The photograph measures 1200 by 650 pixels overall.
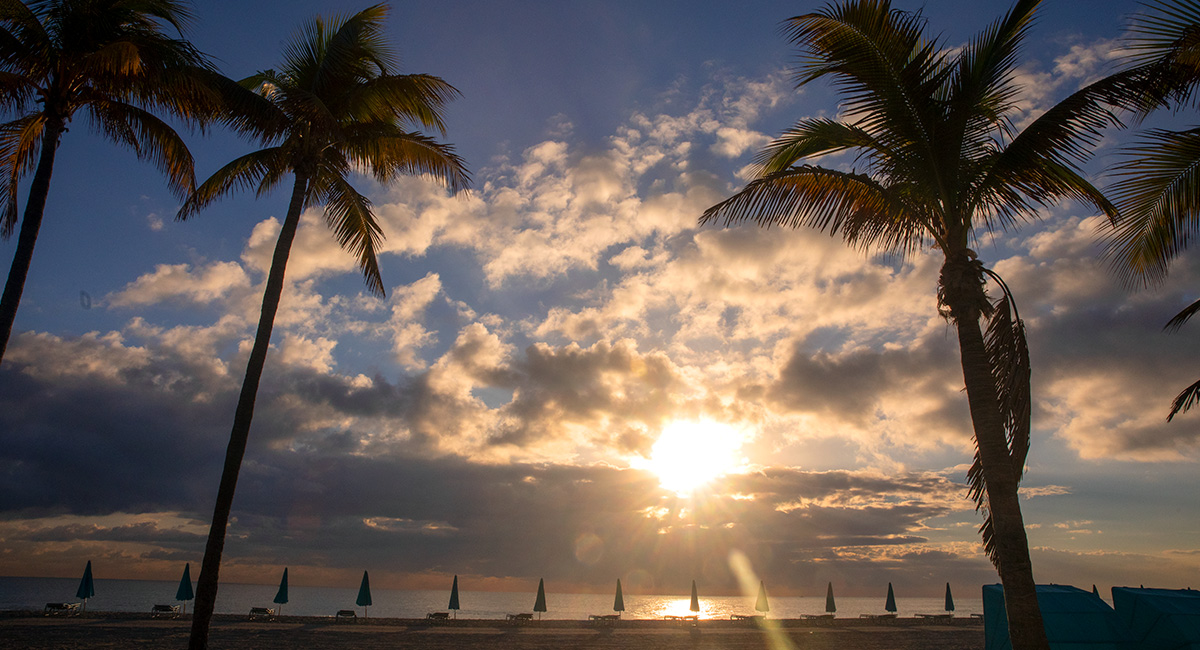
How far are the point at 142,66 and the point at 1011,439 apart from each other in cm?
1295

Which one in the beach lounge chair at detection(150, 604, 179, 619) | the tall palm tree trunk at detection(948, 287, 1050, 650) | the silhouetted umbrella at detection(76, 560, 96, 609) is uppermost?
the tall palm tree trunk at detection(948, 287, 1050, 650)

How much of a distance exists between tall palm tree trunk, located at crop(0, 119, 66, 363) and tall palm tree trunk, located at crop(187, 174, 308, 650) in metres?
3.29

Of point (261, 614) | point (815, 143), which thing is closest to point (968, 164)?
point (815, 143)

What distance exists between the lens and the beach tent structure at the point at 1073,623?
12688mm

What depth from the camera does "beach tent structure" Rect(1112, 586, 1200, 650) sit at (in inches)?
481

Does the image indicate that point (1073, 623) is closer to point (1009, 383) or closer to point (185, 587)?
point (1009, 383)

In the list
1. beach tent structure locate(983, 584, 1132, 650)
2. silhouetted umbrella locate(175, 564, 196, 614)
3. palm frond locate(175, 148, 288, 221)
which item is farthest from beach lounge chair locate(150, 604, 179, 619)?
beach tent structure locate(983, 584, 1132, 650)

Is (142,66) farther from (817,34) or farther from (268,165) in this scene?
(817,34)

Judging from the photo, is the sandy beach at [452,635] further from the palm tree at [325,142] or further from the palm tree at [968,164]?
the palm tree at [968,164]

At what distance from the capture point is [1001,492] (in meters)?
6.50

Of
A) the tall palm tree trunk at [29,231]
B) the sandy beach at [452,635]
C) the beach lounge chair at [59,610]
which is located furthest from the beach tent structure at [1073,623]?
the beach lounge chair at [59,610]

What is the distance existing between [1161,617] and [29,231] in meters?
21.1

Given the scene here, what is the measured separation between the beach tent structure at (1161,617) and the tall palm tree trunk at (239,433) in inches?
649

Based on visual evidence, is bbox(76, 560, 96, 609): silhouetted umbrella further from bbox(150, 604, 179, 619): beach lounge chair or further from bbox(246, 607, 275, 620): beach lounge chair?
bbox(246, 607, 275, 620): beach lounge chair
